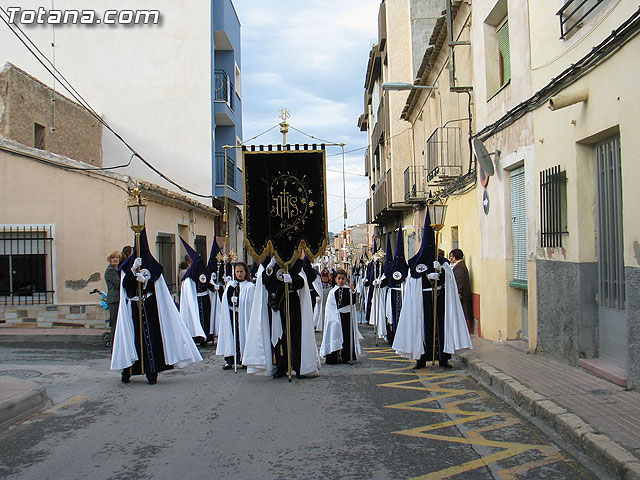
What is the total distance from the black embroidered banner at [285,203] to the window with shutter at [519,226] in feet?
12.3

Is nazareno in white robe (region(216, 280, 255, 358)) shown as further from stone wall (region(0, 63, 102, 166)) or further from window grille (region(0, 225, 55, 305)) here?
stone wall (region(0, 63, 102, 166))

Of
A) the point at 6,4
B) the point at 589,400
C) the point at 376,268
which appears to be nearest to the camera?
the point at 589,400

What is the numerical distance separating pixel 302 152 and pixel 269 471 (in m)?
5.81

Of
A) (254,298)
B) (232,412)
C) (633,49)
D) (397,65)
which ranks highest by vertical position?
(397,65)

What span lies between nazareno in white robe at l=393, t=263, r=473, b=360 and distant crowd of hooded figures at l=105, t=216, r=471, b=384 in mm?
15

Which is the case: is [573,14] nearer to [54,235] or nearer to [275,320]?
[275,320]

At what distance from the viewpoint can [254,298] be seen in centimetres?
966

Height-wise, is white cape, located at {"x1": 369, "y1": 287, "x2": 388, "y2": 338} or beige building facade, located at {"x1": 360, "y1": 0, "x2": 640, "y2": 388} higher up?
beige building facade, located at {"x1": 360, "y1": 0, "x2": 640, "y2": 388}

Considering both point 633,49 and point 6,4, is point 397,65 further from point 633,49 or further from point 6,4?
point 633,49

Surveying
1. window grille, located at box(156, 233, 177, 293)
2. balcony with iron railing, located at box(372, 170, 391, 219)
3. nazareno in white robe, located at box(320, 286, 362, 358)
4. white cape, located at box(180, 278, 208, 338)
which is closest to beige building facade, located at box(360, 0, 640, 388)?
nazareno in white robe, located at box(320, 286, 362, 358)

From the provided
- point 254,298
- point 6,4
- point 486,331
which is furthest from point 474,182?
point 6,4

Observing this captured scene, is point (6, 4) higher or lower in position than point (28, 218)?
higher

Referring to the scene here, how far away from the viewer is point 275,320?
377 inches

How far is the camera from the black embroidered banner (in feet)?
31.4
